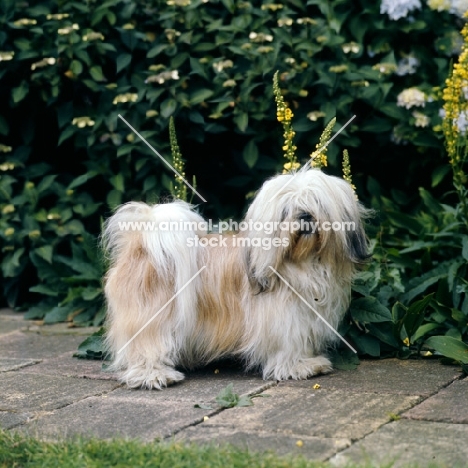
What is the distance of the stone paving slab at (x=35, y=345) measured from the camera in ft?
18.3

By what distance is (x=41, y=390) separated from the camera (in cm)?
464

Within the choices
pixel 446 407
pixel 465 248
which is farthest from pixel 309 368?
pixel 465 248

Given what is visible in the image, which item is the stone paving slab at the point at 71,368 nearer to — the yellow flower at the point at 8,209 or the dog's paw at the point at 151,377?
the dog's paw at the point at 151,377

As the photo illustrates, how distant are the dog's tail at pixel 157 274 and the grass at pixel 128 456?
3.64 ft

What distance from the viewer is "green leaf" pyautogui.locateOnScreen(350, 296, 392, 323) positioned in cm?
499

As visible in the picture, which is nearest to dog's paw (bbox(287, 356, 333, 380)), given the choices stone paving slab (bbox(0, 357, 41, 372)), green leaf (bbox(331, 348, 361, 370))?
green leaf (bbox(331, 348, 361, 370))

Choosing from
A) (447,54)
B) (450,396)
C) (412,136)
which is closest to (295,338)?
(450,396)

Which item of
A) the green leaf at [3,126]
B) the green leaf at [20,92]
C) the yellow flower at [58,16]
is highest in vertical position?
the yellow flower at [58,16]

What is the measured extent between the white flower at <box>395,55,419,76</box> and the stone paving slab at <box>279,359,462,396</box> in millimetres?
2373

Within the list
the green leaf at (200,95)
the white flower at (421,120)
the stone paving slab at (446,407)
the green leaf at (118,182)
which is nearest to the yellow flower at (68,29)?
the green leaf at (200,95)

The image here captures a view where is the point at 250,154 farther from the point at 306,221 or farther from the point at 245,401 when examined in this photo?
the point at 245,401

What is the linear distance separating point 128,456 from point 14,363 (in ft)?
6.81

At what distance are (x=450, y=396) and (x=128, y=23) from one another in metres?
3.66

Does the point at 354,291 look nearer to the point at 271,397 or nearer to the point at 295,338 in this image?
the point at 295,338
